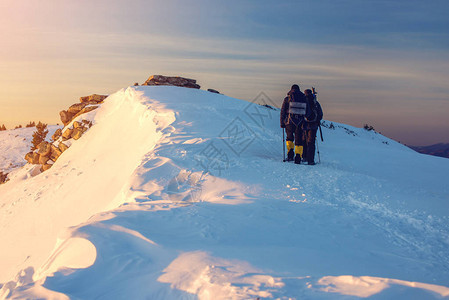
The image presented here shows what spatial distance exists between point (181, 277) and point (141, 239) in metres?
1.12

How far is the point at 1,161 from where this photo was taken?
25.2 meters

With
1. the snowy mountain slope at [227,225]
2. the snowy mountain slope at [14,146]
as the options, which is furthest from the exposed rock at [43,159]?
the snowy mountain slope at [14,146]

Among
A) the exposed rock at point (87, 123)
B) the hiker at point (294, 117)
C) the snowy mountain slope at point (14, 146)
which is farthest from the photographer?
the snowy mountain slope at point (14, 146)

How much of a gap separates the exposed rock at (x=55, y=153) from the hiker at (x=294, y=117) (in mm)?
12342

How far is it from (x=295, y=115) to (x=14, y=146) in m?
25.1

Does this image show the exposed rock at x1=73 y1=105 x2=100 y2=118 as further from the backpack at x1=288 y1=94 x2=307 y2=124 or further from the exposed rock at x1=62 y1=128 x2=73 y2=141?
Answer: the backpack at x1=288 y1=94 x2=307 y2=124

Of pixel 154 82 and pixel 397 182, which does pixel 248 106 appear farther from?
pixel 397 182

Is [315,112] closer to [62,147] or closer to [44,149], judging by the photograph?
[62,147]

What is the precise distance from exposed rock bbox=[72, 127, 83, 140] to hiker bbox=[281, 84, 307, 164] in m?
11.4

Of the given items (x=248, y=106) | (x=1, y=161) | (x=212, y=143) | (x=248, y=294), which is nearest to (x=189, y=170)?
(x=212, y=143)

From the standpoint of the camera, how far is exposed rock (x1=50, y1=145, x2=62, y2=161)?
18109 mm

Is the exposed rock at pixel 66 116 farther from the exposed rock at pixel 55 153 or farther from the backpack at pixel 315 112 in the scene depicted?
the backpack at pixel 315 112

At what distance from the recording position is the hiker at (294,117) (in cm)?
1062

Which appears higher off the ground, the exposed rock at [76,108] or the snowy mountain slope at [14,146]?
the exposed rock at [76,108]
